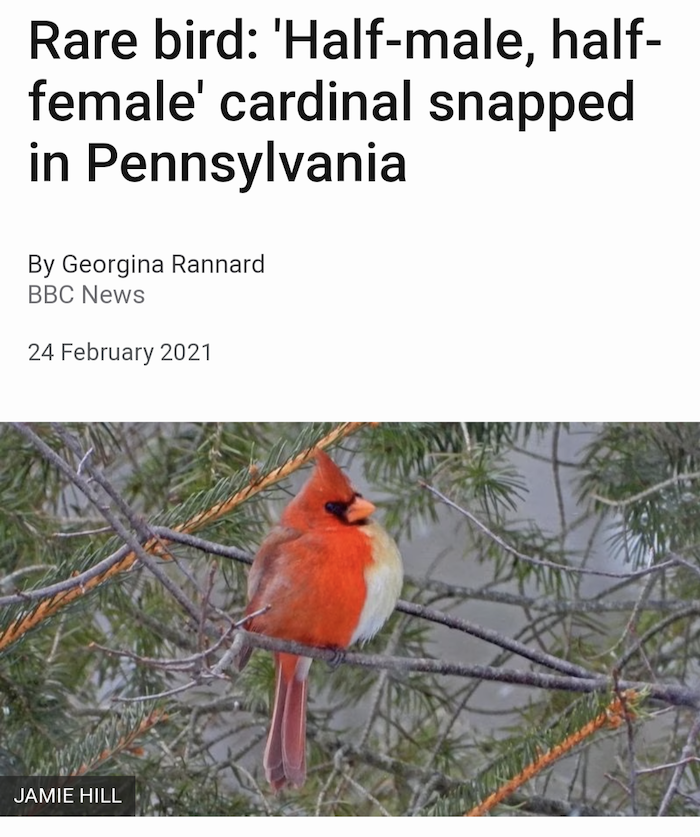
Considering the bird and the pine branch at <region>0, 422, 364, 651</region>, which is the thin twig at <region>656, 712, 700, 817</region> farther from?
the pine branch at <region>0, 422, 364, 651</region>

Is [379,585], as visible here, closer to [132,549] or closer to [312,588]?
[312,588]

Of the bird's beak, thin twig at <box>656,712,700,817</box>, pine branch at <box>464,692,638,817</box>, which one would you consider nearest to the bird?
the bird's beak

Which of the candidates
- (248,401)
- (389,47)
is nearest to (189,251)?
(248,401)

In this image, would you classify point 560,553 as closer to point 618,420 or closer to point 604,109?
point 618,420

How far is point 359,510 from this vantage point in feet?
4.05

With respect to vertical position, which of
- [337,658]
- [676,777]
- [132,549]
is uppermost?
[132,549]

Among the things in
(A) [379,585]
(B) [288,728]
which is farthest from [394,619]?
(B) [288,728]

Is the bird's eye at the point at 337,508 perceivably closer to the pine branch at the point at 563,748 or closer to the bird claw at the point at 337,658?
the bird claw at the point at 337,658

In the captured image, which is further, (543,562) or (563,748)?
(543,562)

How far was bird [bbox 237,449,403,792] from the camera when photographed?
4.04 feet

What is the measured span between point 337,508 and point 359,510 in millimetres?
22

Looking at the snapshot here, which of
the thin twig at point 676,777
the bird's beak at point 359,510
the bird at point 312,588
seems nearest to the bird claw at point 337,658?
the bird at point 312,588

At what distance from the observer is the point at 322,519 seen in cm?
123

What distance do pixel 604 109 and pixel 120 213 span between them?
52 cm
